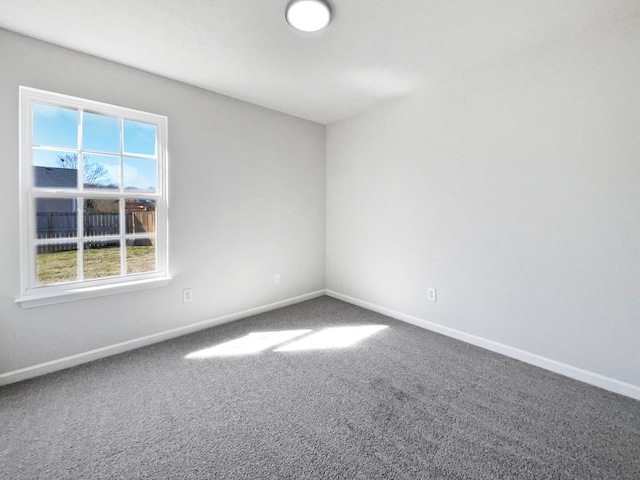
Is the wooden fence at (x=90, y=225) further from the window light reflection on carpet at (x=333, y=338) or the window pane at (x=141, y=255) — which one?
the window light reflection on carpet at (x=333, y=338)

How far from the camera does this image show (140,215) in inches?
105

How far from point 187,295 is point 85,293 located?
81 centimetres

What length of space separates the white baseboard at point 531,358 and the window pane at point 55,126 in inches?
135

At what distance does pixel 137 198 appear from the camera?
8.63 ft

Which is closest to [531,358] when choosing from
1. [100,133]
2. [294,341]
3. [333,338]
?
[333,338]

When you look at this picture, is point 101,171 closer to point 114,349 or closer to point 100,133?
point 100,133

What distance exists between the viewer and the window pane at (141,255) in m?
2.64

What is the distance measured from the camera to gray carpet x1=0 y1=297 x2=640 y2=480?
1411 mm

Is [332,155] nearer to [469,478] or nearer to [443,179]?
[443,179]

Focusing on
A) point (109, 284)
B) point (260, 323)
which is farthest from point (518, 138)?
point (109, 284)

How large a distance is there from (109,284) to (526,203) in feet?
11.7

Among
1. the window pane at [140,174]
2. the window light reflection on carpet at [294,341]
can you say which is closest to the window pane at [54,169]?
the window pane at [140,174]

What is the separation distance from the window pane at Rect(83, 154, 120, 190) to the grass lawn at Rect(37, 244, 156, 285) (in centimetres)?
55

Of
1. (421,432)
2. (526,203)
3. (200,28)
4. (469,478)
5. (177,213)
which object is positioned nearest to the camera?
(469,478)
